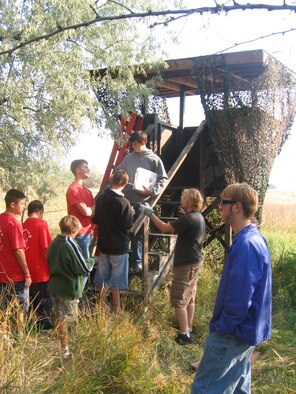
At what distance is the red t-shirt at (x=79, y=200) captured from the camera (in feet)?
18.9

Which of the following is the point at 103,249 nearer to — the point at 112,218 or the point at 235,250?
the point at 112,218

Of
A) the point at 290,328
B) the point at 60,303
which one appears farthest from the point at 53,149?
the point at 290,328

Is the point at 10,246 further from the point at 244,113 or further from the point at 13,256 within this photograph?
the point at 244,113

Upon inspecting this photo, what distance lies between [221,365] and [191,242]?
2.59 m

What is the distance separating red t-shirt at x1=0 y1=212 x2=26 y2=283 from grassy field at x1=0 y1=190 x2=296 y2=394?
0.59 meters

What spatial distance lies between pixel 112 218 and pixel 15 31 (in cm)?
231

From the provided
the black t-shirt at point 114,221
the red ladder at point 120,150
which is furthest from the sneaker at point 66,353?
the red ladder at point 120,150

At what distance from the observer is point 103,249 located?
5.61m

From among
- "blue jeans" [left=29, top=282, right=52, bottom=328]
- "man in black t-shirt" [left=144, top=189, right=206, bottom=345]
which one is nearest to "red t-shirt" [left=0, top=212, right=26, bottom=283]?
"blue jeans" [left=29, top=282, right=52, bottom=328]

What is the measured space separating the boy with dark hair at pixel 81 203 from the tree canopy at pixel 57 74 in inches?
21.3

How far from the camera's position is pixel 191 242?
5453 millimetres

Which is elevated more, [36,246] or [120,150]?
[120,150]

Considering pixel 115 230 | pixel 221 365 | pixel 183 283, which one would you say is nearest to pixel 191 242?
pixel 183 283

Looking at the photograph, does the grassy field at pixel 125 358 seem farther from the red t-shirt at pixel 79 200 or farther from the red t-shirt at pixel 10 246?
the red t-shirt at pixel 79 200
